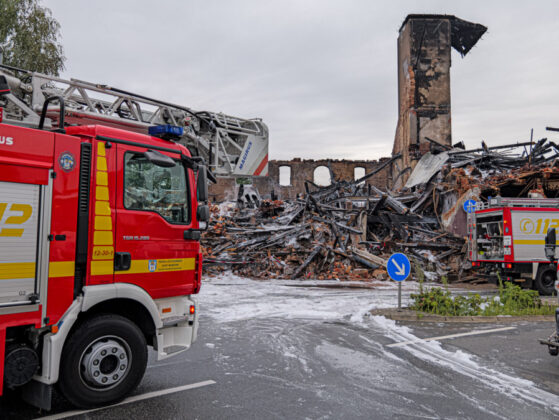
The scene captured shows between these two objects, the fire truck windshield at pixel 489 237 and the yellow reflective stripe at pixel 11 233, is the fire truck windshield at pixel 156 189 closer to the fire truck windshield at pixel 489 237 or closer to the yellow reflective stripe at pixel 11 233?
the yellow reflective stripe at pixel 11 233

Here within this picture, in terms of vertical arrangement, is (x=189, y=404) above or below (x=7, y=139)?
below

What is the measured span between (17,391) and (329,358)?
374 cm

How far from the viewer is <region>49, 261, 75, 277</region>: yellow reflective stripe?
3953mm

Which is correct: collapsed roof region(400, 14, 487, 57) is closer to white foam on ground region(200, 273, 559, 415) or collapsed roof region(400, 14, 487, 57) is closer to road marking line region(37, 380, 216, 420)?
white foam on ground region(200, 273, 559, 415)

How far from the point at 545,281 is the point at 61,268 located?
13.8 meters

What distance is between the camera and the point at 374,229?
19828 mm

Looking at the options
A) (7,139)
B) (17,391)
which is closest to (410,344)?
(17,391)

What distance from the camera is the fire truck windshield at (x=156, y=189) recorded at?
4.60 m

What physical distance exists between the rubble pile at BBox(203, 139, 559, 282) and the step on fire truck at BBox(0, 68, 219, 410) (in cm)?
1113

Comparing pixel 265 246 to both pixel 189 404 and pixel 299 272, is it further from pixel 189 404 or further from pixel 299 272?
pixel 189 404

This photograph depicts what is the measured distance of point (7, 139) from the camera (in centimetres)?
376

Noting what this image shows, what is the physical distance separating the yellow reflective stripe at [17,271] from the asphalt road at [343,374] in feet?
4.54

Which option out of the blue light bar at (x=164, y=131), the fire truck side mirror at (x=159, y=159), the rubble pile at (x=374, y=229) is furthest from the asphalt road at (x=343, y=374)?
the rubble pile at (x=374, y=229)

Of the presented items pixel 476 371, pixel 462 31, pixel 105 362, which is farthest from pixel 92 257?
pixel 462 31
